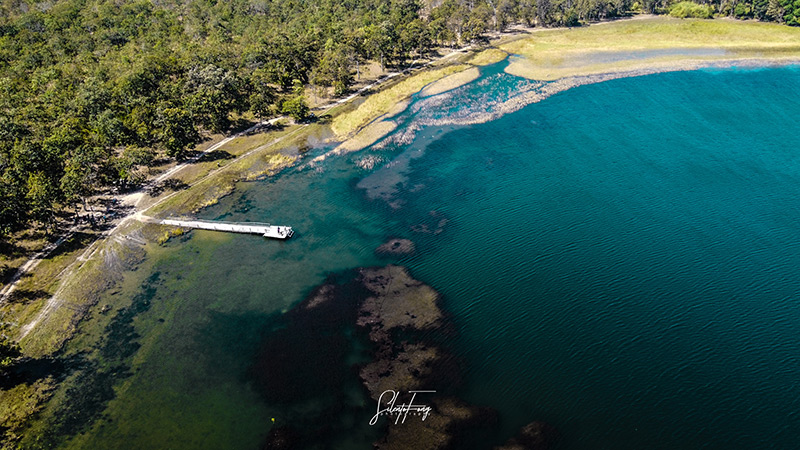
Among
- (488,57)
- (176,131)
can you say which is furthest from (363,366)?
(488,57)

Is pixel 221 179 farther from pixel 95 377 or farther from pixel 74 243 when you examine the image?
pixel 95 377

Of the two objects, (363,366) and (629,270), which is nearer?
(363,366)

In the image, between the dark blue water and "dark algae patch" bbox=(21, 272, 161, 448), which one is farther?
"dark algae patch" bbox=(21, 272, 161, 448)

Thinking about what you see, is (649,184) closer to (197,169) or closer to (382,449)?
(382,449)

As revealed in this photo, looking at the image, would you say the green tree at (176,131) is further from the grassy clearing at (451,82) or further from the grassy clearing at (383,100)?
the grassy clearing at (451,82)

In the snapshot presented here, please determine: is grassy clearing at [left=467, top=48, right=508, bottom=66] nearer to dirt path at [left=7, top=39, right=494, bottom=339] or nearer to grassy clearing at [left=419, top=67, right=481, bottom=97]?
grassy clearing at [left=419, top=67, right=481, bottom=97]

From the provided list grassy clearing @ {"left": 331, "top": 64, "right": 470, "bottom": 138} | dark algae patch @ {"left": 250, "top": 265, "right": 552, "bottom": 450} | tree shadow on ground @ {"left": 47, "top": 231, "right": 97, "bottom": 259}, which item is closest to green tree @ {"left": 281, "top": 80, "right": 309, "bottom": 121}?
grassy clearing @ {"left": 331, "top": 64, "right": 470, "bottom": 138}
